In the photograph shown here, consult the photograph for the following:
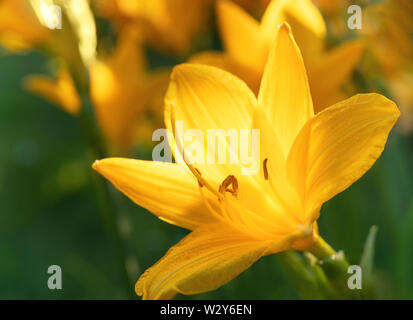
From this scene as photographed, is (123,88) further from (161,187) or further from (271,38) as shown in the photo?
(161,187)

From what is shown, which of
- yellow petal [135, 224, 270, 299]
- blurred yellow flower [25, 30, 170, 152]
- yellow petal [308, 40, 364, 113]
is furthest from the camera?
blurred yellow flower [25, 30, 170, 152]

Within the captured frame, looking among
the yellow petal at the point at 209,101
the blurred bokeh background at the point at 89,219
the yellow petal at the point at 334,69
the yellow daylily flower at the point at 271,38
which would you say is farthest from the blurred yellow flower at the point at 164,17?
the yellow petal at the point at 209,101

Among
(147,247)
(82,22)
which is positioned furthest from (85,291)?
(82,22)

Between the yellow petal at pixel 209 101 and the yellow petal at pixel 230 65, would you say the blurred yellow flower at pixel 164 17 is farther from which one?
the yellow petal at pixel 209 101

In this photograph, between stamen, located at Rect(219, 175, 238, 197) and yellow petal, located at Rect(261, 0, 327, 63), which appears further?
yellow petal, located at Rect(261, 0, 327, 63)

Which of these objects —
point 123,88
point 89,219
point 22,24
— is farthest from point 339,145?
point 89,219

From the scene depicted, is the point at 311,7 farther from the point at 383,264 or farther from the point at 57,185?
the point at 57,185

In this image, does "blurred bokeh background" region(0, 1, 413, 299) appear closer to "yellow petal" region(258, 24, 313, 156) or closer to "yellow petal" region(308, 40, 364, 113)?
"yellow petal" region(308, 40, 364, 113)

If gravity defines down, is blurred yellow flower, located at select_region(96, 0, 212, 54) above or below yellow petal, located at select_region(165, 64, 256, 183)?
above

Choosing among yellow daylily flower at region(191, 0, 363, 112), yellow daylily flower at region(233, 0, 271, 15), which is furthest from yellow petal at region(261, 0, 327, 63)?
yellow daylily flower at region(233, 0, 271, 15)
